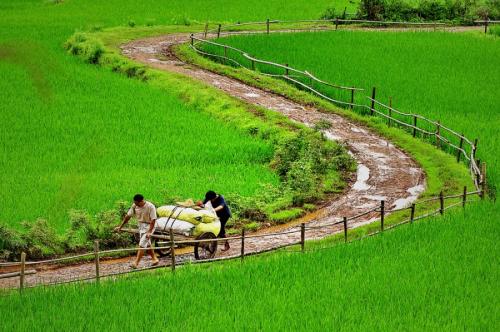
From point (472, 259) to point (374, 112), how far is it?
13.0m

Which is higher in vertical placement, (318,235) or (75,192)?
(75,192)

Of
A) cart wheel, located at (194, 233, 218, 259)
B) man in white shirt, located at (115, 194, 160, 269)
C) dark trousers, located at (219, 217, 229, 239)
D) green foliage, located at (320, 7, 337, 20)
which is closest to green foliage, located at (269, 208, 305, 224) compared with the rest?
dark trousers, located at (219, 217, 229, 239)

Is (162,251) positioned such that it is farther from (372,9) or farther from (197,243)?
(372,9)

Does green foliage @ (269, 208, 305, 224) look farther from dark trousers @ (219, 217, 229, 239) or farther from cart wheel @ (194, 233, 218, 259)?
cart wheel @ (194, 233, 218, 259)

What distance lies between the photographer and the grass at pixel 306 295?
10828 millimetres

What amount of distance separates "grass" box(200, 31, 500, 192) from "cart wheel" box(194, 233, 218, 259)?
11.1 m

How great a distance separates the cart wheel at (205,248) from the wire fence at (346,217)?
5 cm

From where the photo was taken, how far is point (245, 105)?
26.2 m

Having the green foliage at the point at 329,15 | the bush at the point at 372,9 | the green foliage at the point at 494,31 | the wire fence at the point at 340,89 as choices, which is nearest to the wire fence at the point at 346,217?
the wire fence at the point at 340,89

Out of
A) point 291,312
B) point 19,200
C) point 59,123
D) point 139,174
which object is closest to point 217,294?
point 291,312

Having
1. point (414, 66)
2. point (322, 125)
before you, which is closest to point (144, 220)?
point (322, 125)

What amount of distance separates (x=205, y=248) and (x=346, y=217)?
308cm

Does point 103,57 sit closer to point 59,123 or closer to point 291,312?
point 59,123

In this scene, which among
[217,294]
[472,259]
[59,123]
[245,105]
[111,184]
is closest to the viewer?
[217,294]
